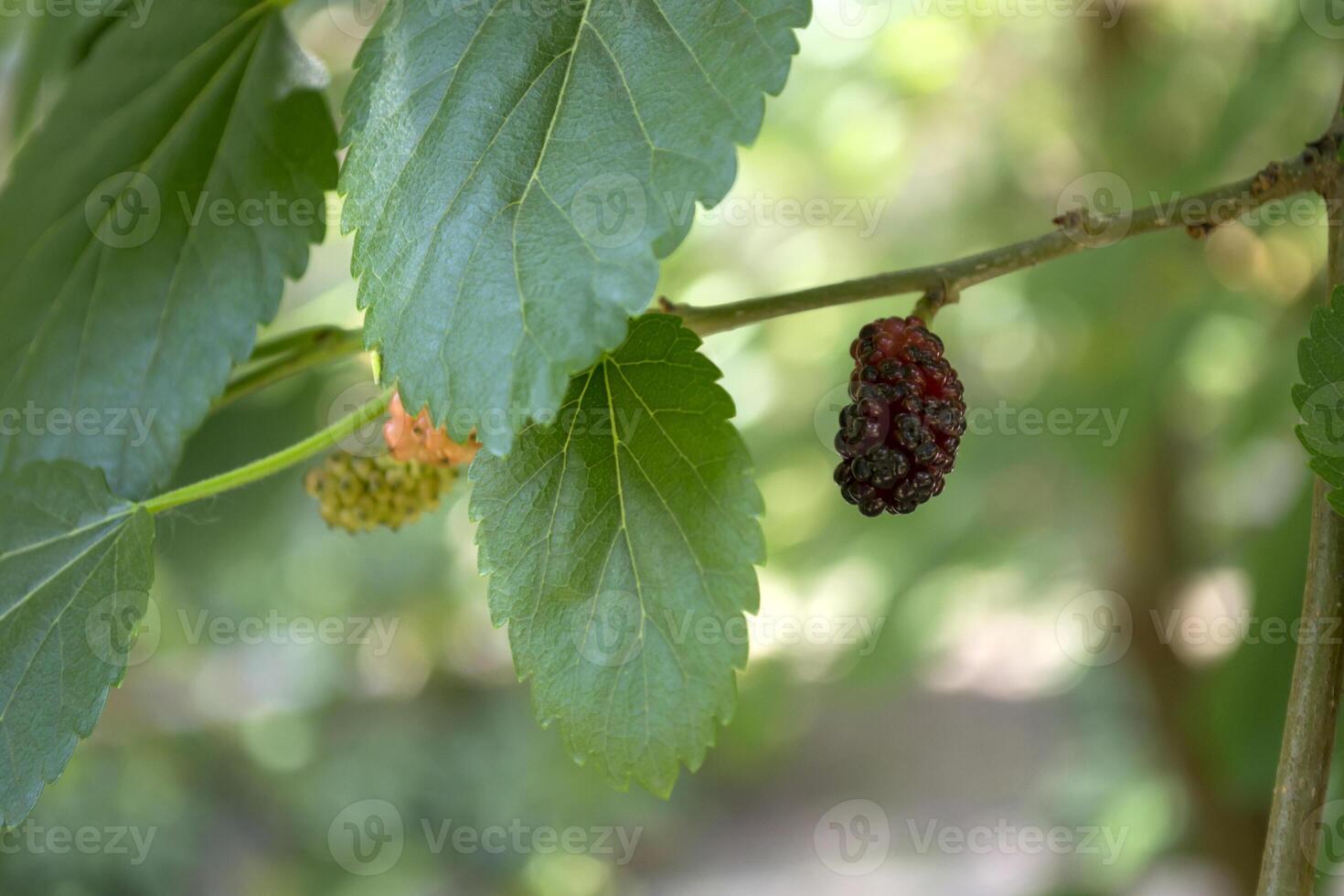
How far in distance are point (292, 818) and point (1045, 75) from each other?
2.29 meters

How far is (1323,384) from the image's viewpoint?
0.35 meters

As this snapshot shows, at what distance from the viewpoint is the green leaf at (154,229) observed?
0.48 m

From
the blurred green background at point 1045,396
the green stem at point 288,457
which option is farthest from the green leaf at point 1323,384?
the blurred green background at point 1045,396

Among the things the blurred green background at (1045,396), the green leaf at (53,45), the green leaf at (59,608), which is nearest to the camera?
the green leaf at (59,608)

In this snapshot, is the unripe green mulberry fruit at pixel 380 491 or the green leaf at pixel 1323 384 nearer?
the green leaf at pixel 1323 384

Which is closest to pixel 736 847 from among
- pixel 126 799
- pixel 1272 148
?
pixel 126 799

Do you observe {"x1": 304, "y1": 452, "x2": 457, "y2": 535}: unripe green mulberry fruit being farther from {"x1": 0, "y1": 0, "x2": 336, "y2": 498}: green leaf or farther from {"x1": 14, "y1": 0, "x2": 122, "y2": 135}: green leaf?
{"x1": 14, "y1": 0, "x2": 122, "y2": 135}: green leaf

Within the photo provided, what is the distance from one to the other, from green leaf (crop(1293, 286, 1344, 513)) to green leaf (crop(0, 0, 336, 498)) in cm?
37

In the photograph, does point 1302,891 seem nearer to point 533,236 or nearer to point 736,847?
point 533,236

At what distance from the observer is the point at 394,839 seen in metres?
2.56

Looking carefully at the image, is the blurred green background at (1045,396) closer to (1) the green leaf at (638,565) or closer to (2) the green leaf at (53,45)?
(2) the green leaf at (53,45)

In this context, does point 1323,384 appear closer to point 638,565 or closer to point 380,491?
point 638,565

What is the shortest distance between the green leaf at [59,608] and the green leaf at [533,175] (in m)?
0.16

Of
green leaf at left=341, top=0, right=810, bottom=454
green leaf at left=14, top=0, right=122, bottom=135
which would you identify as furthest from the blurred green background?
green leaf at left=341, top=0, right=810, bottom=454
